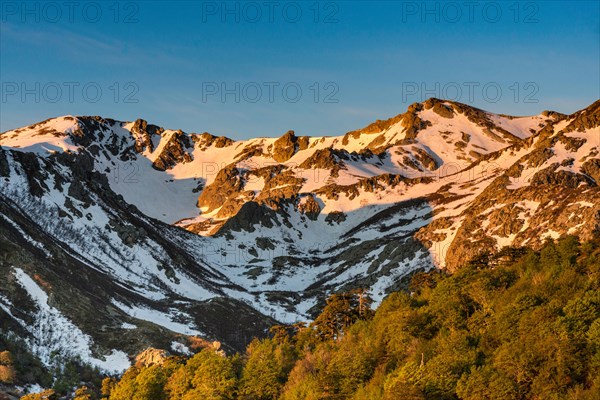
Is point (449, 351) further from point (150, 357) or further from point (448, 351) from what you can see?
point (150, 357)

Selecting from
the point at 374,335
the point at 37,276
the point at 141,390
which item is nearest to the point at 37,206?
the point at 37,276

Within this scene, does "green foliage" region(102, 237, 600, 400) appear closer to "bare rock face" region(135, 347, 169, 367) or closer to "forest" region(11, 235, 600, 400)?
"forest" region(11, 235, 600, 400)

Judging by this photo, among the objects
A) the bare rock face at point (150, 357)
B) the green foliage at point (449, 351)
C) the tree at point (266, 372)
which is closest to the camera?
the green foliage at point (449, 351)

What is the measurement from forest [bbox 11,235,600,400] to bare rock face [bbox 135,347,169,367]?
42.5 feet

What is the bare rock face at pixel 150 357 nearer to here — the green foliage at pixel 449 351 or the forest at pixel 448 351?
the forest at pixel 448 351

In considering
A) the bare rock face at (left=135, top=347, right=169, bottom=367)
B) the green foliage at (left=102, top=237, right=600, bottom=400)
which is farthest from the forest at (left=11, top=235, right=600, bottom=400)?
the bare rock face at (left=135, top=347, right=169, bottom=367)

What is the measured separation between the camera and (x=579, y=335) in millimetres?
69312

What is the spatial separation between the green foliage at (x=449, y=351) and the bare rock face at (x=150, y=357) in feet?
52.7

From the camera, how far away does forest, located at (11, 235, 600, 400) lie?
222 feet

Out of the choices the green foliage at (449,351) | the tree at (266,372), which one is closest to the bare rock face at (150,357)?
the green foliage at (449,351)

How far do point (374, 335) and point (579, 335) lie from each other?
24.8 metres

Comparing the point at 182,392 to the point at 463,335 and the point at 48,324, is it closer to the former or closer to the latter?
the point at 463,335

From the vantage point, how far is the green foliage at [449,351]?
67.6m

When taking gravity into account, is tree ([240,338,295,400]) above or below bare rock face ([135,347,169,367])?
above
